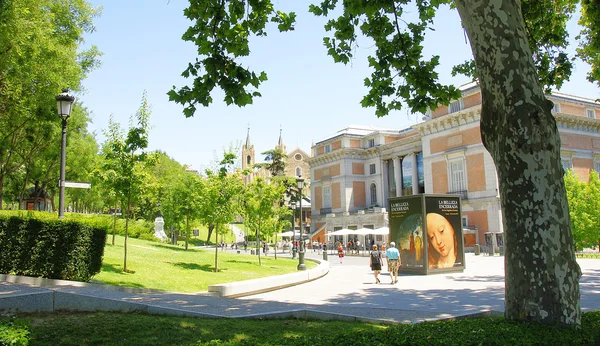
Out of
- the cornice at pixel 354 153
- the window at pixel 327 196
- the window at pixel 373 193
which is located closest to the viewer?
the cornice at pixel 354 153

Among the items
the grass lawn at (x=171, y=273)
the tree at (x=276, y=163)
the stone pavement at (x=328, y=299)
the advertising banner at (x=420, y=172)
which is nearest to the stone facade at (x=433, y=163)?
the advertising banner at (x=420, y=172)

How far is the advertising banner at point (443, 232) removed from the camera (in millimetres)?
21797

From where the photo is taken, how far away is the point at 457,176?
4541cm

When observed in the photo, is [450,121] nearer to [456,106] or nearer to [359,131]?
[456,106]

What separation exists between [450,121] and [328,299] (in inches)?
1417

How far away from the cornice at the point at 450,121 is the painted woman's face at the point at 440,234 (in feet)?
69.6

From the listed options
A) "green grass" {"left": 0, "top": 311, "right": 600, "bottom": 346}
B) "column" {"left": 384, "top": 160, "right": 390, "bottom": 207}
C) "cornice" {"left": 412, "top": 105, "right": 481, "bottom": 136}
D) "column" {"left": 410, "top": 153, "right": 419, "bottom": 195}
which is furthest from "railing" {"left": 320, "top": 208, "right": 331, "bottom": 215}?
"green grass" {"left": 0, "top": 311, "right": 600, "bottom": 346}

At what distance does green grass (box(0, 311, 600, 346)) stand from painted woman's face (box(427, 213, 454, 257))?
581 inches

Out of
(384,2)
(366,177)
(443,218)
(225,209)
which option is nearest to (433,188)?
(366,177)

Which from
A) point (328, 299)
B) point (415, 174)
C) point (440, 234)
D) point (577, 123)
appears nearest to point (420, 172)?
point (415, 174)

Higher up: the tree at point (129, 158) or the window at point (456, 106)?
the window at point (456, 106)

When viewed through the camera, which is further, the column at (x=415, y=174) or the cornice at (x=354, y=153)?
the cornice at (x=354, y=153)

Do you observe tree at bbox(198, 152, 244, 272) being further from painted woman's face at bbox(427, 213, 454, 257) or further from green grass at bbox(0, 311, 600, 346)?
green grass at bbox(0, 311, 600, 346)

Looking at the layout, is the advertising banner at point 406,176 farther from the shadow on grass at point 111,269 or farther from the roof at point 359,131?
the shadow on grass at point 111,269
